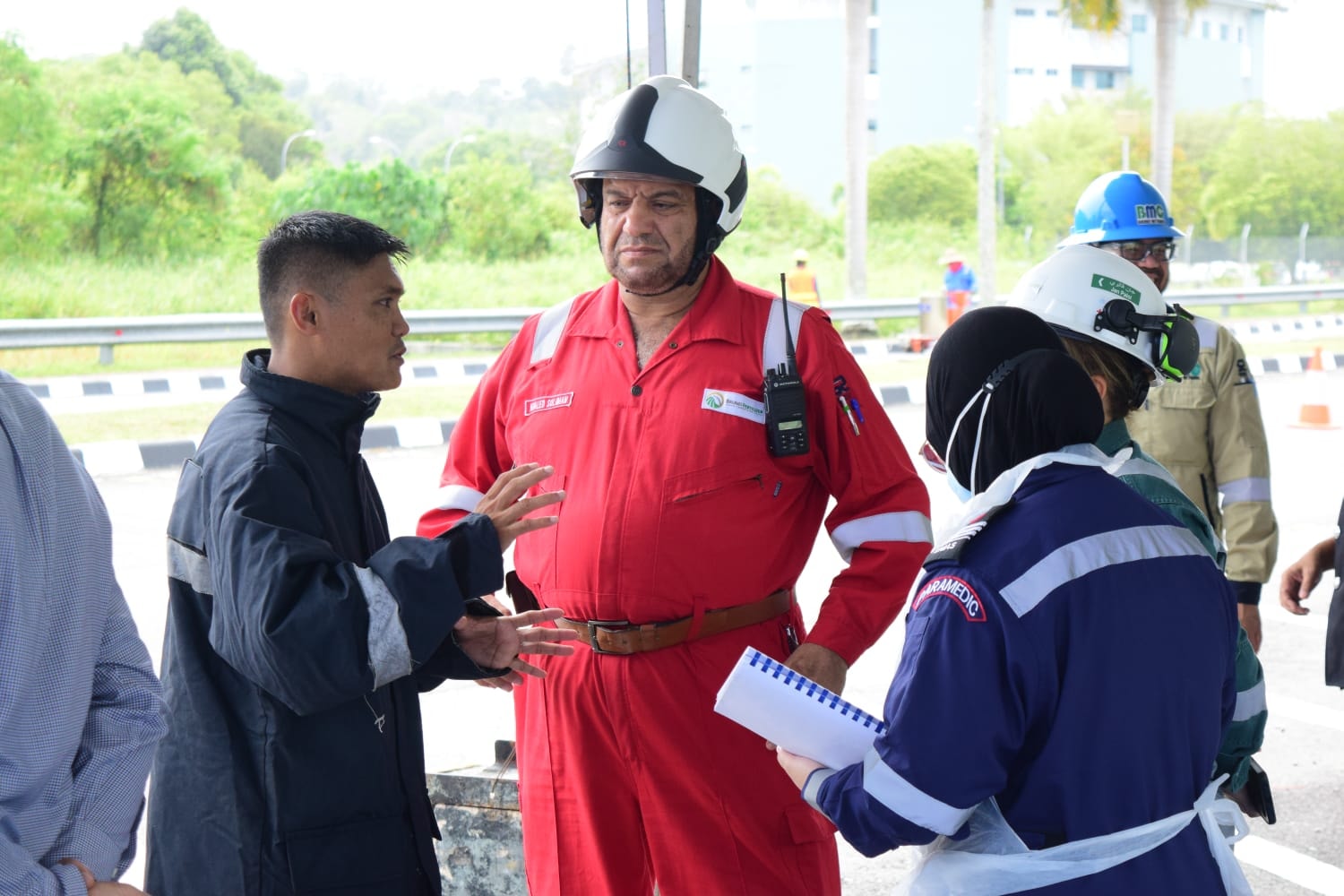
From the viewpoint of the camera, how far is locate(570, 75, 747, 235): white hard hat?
2871 mm

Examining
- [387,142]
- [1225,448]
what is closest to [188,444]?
[1225,448]

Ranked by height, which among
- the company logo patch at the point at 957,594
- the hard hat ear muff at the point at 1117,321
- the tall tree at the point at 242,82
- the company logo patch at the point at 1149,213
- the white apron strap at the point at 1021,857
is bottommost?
the white apron strap at the point at 1021,857

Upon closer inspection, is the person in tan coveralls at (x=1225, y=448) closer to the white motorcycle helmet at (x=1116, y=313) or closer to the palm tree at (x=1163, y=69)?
the white motorcycle helmet at (x=1116, y=313)

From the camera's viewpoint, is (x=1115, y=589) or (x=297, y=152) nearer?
(x=1115, y=589)

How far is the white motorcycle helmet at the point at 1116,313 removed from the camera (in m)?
2.45

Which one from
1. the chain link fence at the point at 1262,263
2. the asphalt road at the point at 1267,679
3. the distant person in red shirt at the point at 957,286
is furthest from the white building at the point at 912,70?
the asphalt road at the point at 1267,679

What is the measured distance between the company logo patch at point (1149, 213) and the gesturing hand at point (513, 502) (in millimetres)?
2935

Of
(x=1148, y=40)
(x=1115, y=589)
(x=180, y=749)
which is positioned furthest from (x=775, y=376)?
(x=1148, y=40)

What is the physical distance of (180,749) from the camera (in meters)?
2.16

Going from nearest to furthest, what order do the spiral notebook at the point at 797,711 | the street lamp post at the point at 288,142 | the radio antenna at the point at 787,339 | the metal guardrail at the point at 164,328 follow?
the spiral notebook at the point at 797,711, the radio antenna at the point at 787,339, the metal guardrail at the point at 164,328, the street lamp post at the point at 288,142

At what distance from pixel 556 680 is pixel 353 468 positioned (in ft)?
2.35

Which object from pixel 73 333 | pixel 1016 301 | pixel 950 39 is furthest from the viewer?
pixel 950 39

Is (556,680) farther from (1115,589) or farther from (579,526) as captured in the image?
(1115,589)

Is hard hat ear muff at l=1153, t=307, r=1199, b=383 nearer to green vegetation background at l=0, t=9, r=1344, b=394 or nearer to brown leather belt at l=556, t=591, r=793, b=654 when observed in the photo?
brown leather belt at l=556, t=591, r=793, b=654
